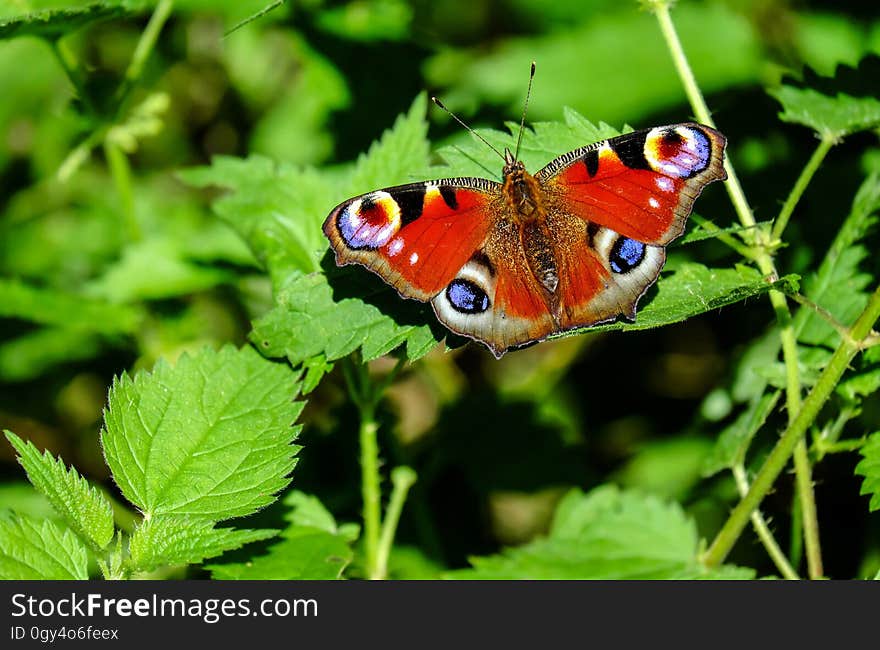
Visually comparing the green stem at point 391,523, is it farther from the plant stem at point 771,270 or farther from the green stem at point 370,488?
the plant stem at point 771,270

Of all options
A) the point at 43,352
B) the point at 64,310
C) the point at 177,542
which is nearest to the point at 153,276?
the point at 64,310

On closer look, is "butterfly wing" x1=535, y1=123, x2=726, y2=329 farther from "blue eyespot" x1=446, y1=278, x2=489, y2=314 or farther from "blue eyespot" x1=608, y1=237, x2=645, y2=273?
"blue eyespot" x1=446, y1=278, x2=489, y2=314

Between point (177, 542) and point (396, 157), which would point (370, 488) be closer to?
point (177, 542)

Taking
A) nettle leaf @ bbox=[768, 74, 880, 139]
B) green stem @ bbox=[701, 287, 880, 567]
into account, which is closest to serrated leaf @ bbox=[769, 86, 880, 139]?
nettle leaf @ bbox=[768, 74, 880, 139]

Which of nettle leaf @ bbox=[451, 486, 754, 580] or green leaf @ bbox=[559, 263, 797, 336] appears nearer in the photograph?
green leaf @ bbox=[559, 263, 797, 336]

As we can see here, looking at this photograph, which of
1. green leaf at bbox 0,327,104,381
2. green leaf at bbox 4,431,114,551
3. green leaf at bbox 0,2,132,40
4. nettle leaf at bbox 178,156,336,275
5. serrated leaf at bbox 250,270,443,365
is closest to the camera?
green leaf at bbox 4,431,114,551

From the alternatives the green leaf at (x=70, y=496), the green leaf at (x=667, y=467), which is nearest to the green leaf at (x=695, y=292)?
the green leaf at (x=70, y=496)

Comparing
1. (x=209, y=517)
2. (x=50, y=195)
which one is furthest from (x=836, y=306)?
(x=50, y=195)
